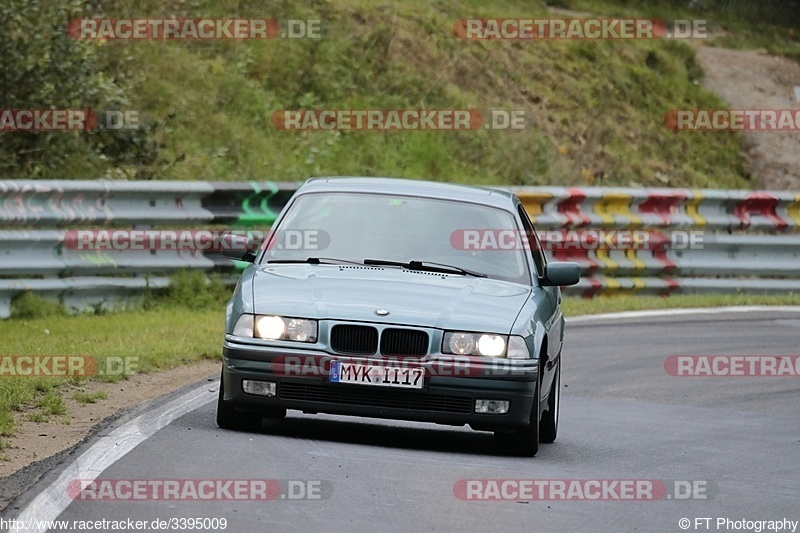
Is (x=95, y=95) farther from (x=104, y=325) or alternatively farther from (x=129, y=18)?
(x=104, y=325)

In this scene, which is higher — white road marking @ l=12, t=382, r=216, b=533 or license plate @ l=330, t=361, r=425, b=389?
license plate @ l=330, t=361, r=425, b=389

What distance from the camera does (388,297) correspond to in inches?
359

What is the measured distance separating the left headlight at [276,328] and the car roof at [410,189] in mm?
1574

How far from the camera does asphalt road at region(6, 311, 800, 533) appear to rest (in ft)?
23.0

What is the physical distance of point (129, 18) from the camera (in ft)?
81.3

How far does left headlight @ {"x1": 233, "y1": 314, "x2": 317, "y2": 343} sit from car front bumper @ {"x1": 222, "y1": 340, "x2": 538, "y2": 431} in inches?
2.9

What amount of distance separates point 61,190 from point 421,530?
9651 millimetres
